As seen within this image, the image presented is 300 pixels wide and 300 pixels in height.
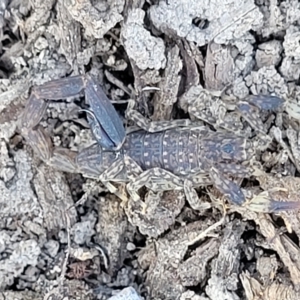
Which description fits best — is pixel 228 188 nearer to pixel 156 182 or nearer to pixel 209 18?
pixel 156 182

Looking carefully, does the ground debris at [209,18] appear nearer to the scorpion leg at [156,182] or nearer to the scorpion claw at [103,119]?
the scorpion claw at [103,119]

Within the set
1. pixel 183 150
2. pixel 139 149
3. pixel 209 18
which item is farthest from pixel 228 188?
pixel 209 18

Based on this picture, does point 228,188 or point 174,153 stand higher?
point 174,153

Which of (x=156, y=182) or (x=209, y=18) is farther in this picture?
(x=156, y=182)

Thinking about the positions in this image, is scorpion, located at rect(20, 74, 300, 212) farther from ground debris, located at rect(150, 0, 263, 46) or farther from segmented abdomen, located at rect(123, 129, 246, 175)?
ground debris, located at rect(150, 0, 263, 46)

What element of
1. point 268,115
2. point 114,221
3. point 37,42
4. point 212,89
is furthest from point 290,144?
point 37,42

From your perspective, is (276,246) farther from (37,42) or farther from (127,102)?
(37,42)

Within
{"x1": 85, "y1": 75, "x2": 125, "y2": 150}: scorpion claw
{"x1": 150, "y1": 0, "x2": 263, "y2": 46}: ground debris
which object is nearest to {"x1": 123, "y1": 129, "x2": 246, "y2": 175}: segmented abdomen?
{"x1": 85, "y1": 75, "x2": 125, "y2": 150}: scorpion claw
